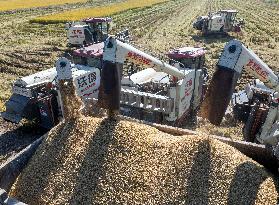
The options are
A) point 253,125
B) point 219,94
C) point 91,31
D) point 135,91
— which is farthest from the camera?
point 91,31

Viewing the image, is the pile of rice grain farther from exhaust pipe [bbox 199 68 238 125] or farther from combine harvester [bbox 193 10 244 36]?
combine harvester [bbox 193 10 244 36]

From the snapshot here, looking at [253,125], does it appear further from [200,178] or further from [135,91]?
[135,91]

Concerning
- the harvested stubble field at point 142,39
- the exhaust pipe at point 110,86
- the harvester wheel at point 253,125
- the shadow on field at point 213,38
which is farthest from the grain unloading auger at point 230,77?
the shadow on field at point 213,38

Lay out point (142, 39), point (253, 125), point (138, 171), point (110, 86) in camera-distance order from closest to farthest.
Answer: point (138, 171)
point (110, 86)
point (253, 125)
point (142, 39)

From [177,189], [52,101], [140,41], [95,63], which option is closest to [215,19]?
[140,41]

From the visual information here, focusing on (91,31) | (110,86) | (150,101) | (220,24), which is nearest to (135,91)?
(150,101)

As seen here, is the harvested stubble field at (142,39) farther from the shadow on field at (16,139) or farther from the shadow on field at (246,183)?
the shadow on field at (246,183)

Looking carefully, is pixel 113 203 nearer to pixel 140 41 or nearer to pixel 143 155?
pixel 143 155
